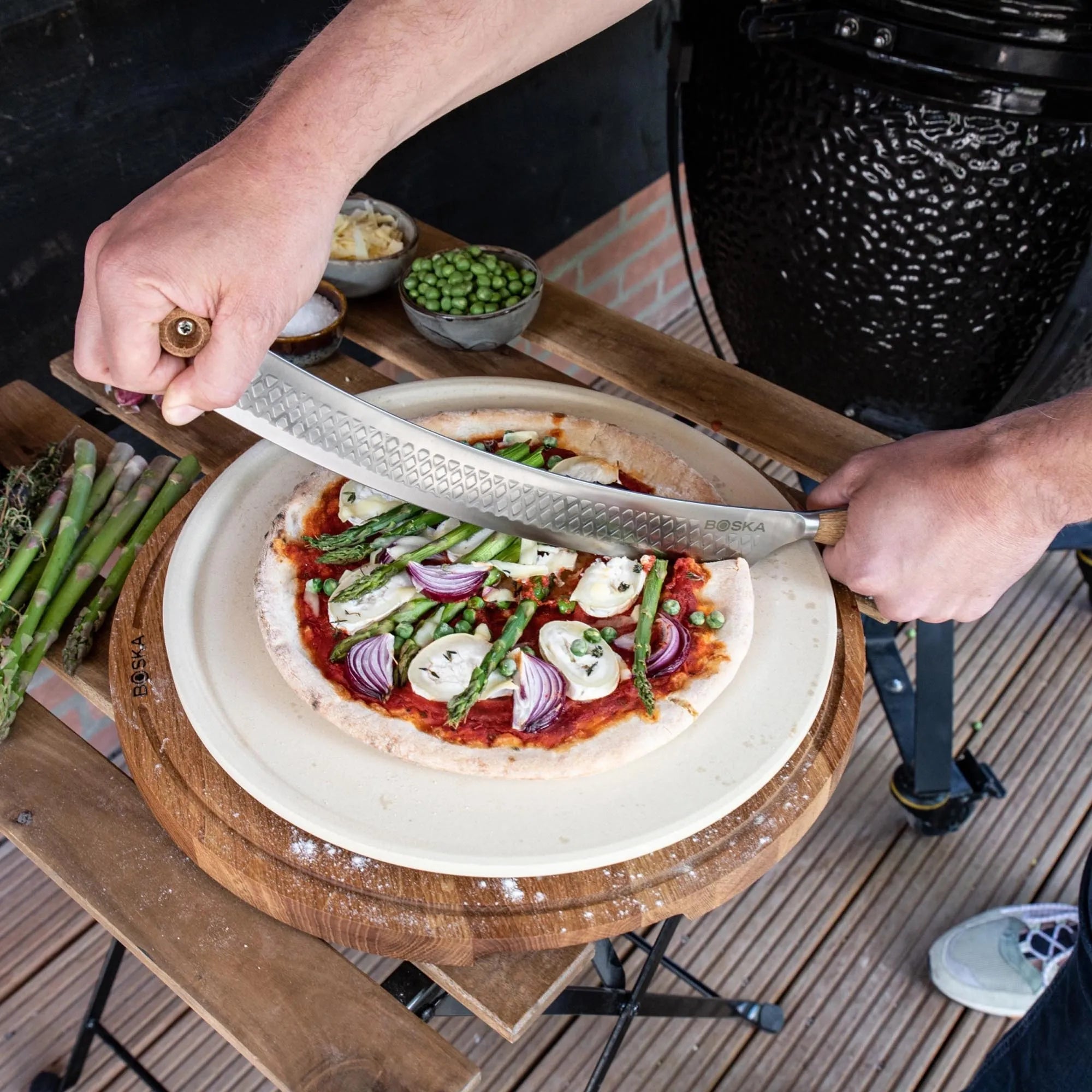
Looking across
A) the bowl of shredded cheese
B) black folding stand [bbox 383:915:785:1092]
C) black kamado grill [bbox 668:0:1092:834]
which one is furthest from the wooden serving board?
the bowl of shredded cheese

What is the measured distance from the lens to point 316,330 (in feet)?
8.08

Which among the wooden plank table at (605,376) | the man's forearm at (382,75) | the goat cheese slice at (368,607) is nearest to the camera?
the man's forearm at (382,75)

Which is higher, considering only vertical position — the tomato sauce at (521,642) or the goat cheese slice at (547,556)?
the goat cheese slice at (547,556)

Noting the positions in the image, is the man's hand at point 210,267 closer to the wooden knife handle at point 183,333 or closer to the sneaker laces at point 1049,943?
the wooden knife handle at point 183,333

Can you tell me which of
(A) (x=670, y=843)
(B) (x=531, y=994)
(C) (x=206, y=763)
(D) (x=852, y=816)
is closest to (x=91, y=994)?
(C) (x=206, y=763)

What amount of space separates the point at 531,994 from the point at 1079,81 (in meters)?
1.88

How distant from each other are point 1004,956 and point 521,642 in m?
1.93

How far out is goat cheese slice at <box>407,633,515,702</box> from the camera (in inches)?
71.2

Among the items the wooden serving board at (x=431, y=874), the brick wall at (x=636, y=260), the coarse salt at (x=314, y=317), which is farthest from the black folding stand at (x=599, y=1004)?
the brick wall at (x=636, y=260)

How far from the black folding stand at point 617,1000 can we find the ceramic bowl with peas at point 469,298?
4.44ft

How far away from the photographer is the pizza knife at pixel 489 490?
1.81 meters

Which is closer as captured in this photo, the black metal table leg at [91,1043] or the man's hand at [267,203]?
the man's hand at [267,203]

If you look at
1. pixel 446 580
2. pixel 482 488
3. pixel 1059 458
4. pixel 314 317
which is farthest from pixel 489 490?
pixel 1059 458

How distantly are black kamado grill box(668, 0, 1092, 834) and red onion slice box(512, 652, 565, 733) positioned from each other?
1213 mm
